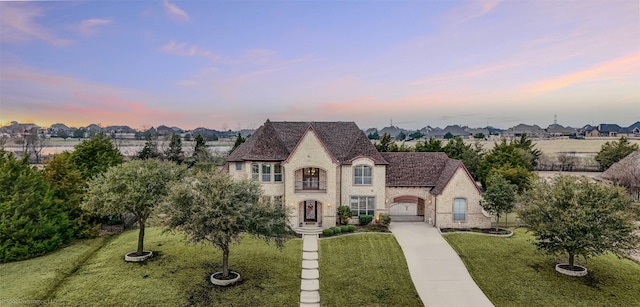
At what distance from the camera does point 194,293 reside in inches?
758

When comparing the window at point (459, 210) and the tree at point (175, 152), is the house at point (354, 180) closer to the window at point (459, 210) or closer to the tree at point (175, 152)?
the window at point (459, 210)

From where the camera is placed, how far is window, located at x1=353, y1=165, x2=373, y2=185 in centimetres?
3141

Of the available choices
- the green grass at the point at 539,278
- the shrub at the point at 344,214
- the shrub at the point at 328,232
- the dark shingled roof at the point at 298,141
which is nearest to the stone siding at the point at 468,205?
the green grass at the point at 539,278

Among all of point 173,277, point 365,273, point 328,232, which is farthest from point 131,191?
point 365,273

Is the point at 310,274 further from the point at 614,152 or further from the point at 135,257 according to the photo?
the point at 614,152

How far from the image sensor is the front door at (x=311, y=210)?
31.7m

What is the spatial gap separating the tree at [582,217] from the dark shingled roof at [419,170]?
9419mm

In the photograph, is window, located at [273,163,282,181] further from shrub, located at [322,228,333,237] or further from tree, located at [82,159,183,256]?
tree, located at [82,159,183,256]

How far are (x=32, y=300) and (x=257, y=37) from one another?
24351 mm

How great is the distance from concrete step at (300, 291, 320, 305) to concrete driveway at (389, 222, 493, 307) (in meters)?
5.50

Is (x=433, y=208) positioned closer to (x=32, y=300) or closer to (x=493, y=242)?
(x=493, y=242)

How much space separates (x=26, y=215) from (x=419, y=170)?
30.7 meters

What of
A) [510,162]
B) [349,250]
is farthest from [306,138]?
[510,162]

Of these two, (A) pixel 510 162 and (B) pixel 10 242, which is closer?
(B) pixel 10 242
